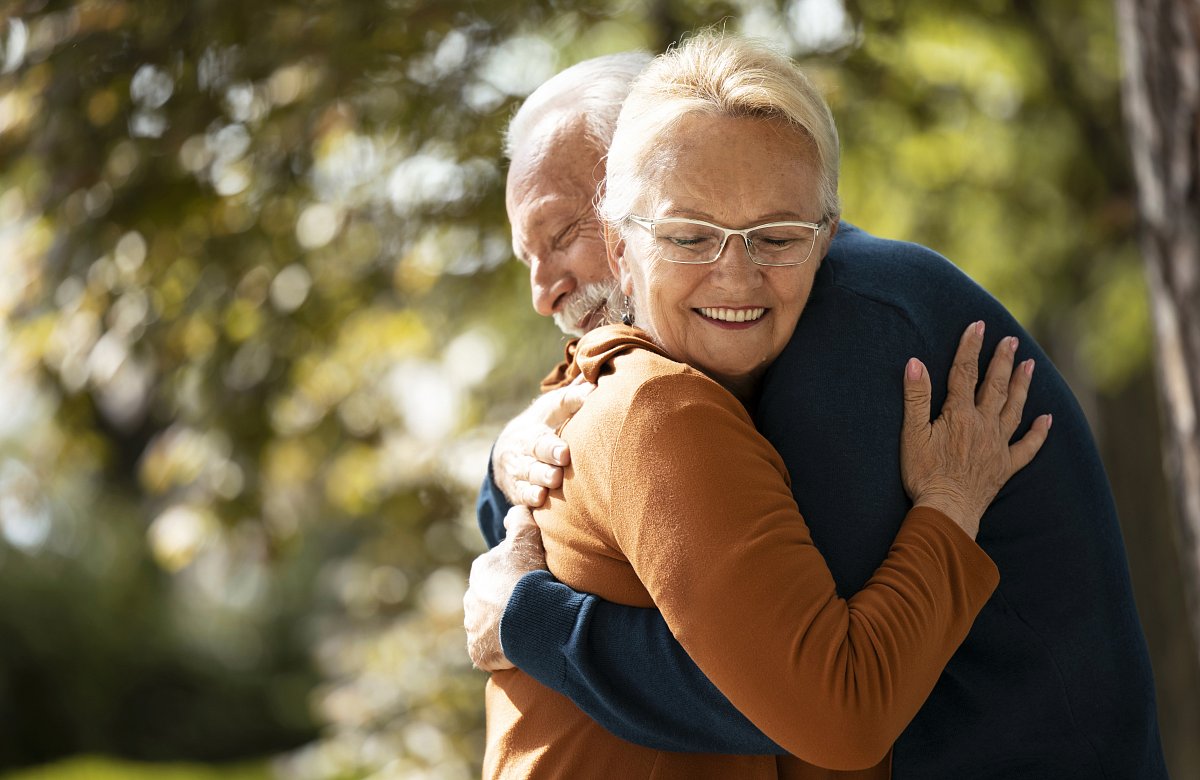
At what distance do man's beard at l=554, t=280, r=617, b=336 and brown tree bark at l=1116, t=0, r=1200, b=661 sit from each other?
1.71 meters

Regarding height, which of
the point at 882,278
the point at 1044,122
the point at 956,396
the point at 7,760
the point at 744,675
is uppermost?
the point at 882,278

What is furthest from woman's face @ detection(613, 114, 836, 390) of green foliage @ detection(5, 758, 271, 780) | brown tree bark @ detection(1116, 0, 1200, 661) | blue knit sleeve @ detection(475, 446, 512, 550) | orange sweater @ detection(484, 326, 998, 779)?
green foliage @ detection(5, 758, 271, 780)

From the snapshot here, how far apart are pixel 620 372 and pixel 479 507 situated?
92 cm

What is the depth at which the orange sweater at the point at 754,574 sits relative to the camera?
54.9 inches

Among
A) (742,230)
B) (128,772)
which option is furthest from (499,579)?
(128,772)

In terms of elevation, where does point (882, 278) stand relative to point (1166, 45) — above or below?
above

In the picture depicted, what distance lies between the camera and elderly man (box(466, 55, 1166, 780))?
153 centimetres

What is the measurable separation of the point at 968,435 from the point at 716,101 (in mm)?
550

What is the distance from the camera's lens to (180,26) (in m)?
3.91

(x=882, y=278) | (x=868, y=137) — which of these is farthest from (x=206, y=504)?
(x=882, y=278)

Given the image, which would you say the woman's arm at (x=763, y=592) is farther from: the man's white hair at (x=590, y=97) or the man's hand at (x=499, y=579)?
the man's white hair at (x=590, y=97)

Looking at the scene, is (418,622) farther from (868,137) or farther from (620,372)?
(620,372)

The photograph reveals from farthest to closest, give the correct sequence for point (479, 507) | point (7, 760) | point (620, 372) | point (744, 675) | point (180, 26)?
point (7, 760)
point (180, 26)
point (479, 507)
point (620, 372)
point (744, 675)

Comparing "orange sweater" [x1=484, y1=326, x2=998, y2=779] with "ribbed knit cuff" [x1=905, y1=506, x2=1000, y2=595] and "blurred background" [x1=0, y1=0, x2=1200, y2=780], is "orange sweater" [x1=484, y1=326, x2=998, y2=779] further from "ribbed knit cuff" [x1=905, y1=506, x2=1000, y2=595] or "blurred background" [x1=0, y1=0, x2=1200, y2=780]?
"blurred background" [x1=0, y1=0, x2=1200, y2=780]
